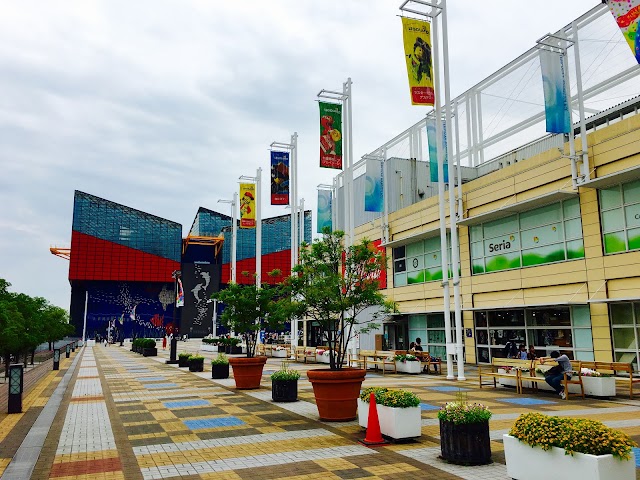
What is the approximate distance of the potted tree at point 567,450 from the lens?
18.2 feet

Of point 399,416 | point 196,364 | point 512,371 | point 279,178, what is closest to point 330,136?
point 279,178

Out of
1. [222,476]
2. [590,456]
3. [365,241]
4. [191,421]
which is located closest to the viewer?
[590,456]

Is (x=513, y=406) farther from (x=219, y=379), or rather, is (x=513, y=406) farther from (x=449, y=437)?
(x=219, y=379)

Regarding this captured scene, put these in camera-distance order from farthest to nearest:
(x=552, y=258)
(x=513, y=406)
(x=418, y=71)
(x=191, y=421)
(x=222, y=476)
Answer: (x=552, y=258), (x=418, y=71), (x=513, y=406), (x=191, y=421), (x=222, y=476)

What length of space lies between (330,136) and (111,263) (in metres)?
96.4

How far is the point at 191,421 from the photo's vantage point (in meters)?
11.3

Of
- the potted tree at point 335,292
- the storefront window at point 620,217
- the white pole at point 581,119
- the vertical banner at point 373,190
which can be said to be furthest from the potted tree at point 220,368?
the white pole at point 581,119

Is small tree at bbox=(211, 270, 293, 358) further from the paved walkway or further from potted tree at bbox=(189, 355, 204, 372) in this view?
potted tree at bbox=(189, 355, 204, 372)

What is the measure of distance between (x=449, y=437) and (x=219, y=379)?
14.5 meters

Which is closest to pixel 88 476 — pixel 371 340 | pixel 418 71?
pixel 418 71

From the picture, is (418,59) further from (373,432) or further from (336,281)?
(373,432)

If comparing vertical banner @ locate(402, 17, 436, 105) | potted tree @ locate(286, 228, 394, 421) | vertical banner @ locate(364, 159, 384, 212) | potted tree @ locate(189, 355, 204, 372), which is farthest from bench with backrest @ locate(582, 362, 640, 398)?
vertical banner @ locate(364, 159, 384, 212)

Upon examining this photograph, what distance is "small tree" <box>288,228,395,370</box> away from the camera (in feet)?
38.4

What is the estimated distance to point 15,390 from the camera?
516 inches
